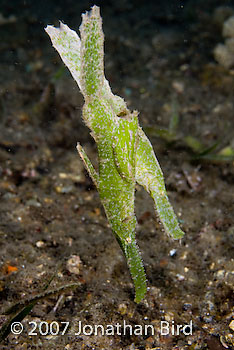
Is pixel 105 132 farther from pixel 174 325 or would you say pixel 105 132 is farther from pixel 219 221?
pixel 219 221

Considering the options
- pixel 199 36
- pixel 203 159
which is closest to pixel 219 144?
pixel 203 159

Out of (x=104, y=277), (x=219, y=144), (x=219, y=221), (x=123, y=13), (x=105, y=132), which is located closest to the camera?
(x=105, y=132)

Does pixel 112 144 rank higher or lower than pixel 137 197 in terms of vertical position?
lower

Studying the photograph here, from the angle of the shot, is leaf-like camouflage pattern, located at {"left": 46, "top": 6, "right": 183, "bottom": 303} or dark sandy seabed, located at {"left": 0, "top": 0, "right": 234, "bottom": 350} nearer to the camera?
leaf-like camouflage pattern, located at {"left": 46, "top": 6, "right": 183, "bottom": 303}

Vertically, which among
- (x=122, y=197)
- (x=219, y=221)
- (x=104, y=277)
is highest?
(x=219, y=221)

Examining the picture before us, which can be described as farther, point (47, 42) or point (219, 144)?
point (47, 42)

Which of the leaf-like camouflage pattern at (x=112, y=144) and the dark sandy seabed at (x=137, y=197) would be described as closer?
the leaf-like camouflage pattern at (x=112, y=144)

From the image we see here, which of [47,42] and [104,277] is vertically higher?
[47,42]

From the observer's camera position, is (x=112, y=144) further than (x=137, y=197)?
No
